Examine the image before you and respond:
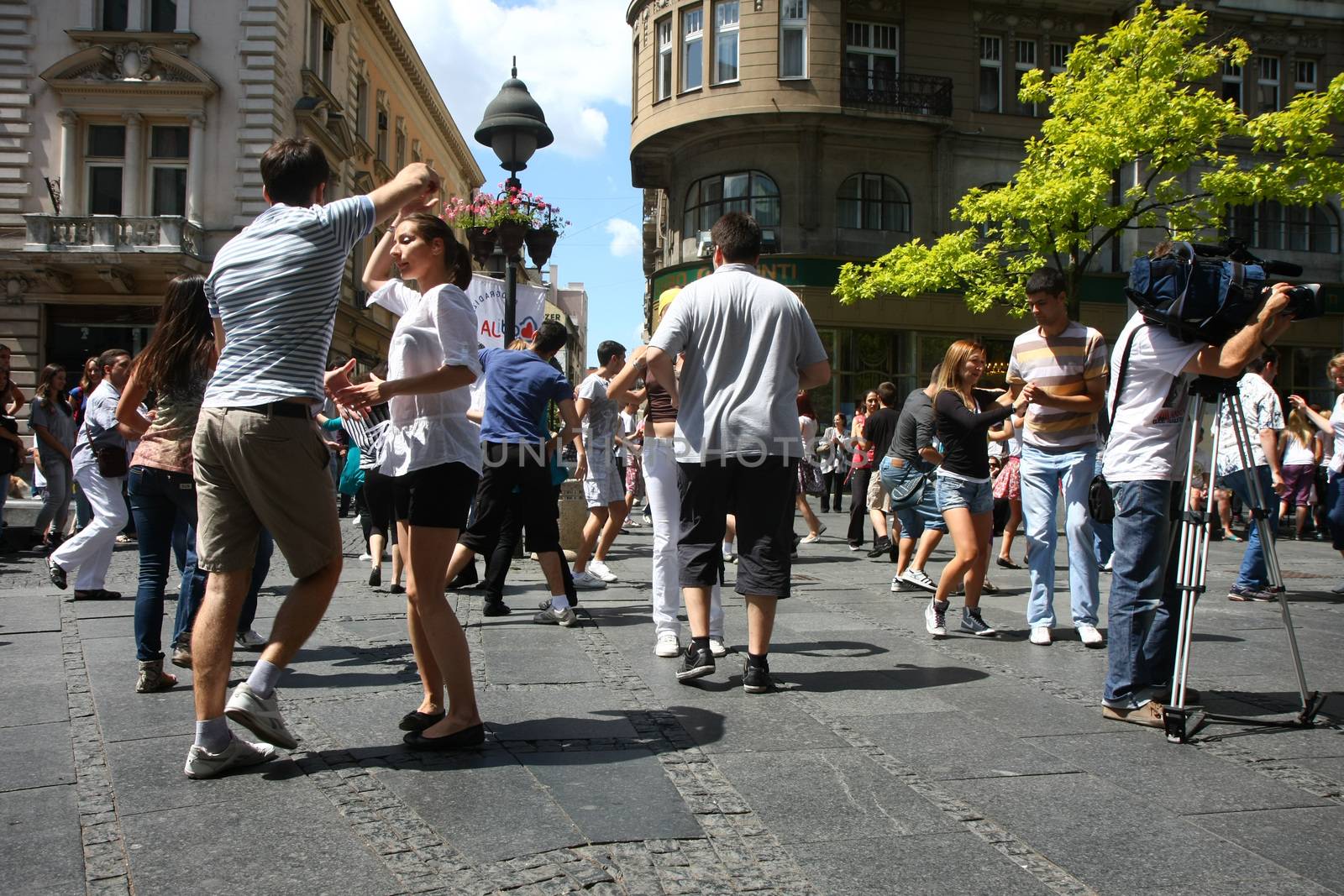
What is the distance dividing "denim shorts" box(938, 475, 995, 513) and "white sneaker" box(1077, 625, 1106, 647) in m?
0.87

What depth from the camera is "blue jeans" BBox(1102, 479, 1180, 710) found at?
14.6 ft

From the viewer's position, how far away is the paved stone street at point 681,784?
9.18 feet

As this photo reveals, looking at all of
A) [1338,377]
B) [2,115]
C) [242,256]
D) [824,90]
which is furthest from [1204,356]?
[2,115]

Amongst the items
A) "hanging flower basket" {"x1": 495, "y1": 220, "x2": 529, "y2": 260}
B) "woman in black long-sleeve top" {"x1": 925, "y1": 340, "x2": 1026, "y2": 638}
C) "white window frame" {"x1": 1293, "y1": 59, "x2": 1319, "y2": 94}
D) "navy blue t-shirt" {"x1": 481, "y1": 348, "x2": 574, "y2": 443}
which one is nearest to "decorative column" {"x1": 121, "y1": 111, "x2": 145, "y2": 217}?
"hanging flower basket" {"x1": 495, "y1": 220, "x2": 529, "y2": 260}

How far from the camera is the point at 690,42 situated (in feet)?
95.8

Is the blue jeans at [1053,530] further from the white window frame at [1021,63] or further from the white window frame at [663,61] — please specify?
the white window frame at [1021,63]

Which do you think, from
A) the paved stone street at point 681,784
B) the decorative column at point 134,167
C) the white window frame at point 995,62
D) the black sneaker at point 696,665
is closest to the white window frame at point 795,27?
the white window frame at point 995,62

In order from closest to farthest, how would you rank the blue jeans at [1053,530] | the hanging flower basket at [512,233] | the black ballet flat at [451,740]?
the black ballet flat at [451,740]
the blue jeans at [1053,530]
the hanging flower basket at [512,233]

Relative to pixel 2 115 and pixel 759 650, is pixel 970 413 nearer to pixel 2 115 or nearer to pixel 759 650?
pixel 759 650

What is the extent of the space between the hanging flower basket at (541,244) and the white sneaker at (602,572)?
4047 mm

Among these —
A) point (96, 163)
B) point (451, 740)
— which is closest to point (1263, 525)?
point (451, 740)

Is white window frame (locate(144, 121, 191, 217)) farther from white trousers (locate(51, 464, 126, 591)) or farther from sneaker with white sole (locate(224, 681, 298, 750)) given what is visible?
sneaker with white sole (locate(224, 681, 298, 750))

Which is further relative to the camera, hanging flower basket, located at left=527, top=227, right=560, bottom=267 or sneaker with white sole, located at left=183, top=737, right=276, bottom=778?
hanging flower basket, located at left=527, top=227, right=560, bottom=267

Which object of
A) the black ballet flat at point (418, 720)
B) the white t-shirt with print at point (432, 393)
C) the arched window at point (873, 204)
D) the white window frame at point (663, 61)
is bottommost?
the black ballet flat at point (418, 720)
